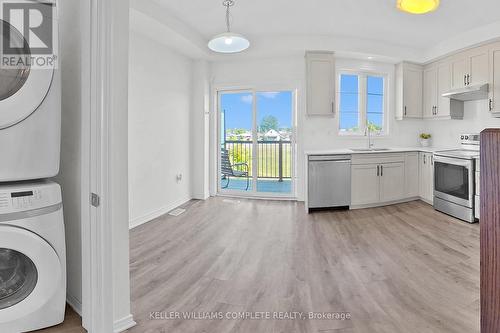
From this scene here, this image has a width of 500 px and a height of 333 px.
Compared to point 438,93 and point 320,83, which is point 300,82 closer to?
point 320,83

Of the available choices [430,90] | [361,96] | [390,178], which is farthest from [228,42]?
[430,90]

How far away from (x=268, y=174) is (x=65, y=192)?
3.77 metres

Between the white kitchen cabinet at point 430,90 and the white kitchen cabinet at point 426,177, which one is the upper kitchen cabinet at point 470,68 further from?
the white kitchen cabinet at point 426,177

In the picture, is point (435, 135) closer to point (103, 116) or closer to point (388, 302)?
point (388, 302)

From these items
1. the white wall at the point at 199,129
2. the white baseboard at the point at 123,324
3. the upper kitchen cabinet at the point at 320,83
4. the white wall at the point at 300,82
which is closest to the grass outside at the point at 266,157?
the white wall at the point at 300,82

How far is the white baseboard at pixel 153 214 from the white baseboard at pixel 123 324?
6.50 feet

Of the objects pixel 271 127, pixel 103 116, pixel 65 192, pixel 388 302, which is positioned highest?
pixel 271 127

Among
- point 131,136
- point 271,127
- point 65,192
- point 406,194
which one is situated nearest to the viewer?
point 65,192

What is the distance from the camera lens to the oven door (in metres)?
3.75

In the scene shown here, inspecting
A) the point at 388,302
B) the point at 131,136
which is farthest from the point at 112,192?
the point at 131,136

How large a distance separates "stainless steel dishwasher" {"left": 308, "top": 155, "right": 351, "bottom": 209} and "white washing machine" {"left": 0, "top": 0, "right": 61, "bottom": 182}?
10.9 ft

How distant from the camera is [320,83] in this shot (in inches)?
182

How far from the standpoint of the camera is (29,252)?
150cm

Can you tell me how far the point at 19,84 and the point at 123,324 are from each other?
4.81 feet
